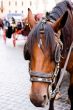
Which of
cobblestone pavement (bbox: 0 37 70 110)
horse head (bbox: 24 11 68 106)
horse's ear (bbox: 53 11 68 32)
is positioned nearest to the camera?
horse head (bbox: 24 11 68 106)

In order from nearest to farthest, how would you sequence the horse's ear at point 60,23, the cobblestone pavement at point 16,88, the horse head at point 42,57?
1. the horse head at point 42,57
2. the horse's ear at point 60,23
3. the cobblestone pavement at point 16,88

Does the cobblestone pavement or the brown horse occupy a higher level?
the brown horse

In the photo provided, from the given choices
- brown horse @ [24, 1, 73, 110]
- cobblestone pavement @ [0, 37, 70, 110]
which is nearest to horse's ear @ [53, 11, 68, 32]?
brown horse @ [24, 1, 73, 110]

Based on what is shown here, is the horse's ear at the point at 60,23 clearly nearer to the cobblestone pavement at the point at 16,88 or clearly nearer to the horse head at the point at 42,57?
the horse head at the point at 42,57

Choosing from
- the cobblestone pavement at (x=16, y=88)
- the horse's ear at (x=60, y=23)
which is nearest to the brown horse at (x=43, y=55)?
the horse's ear at (x=60, y=23)

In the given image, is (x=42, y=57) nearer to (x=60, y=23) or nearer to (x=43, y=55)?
(x=43, y=55)

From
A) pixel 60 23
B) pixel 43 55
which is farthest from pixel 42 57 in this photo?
pixel 60 23

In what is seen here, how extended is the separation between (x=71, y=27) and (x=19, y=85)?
3.80m

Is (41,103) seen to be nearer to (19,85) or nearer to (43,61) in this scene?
(43,61)

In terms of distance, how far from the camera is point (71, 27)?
4.07 m

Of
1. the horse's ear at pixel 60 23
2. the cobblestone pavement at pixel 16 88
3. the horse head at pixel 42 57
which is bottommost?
the cobblestone pavement at pixel 16 88

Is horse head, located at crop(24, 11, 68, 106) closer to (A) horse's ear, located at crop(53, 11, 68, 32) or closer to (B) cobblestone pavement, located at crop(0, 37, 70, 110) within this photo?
(A) horse's ear, located at crop(53, 11, 68, 32)

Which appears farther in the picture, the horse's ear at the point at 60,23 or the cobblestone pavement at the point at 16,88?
the cobblestone pavement at the point at 16,88

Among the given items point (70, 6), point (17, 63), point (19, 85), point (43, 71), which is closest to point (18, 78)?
point (19, 85)
